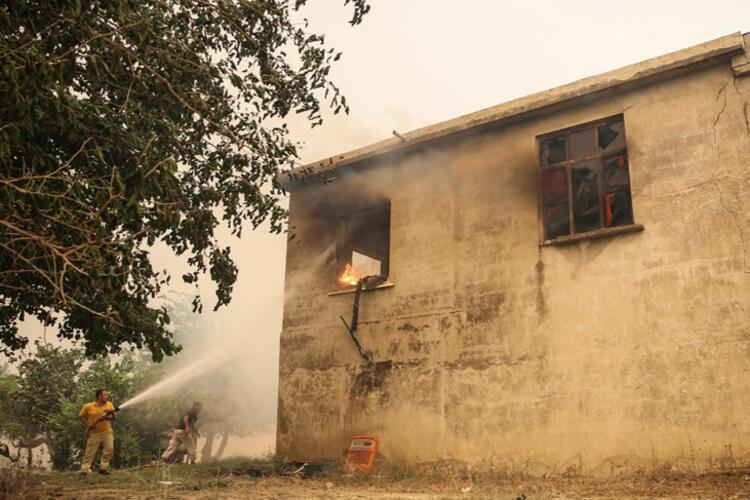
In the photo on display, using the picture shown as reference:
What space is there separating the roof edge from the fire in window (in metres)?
1.31

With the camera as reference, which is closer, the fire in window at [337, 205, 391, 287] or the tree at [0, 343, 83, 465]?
the fire in window at [337, 205, 391, 287]

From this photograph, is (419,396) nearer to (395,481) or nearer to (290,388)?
(395,481)

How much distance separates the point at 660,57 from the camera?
11.1 m

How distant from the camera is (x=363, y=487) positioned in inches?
429

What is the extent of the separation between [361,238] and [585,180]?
18.8 feet

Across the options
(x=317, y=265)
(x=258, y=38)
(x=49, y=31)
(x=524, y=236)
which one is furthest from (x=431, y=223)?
(x=49, y=31)

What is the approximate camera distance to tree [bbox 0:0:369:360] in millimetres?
6047

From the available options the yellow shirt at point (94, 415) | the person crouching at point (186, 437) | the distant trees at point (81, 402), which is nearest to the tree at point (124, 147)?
the yellow shirt at point (94, 415)

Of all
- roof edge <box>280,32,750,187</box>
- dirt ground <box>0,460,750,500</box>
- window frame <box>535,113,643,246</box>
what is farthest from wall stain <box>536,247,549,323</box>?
roof edge <box>280,32,750,187</box>

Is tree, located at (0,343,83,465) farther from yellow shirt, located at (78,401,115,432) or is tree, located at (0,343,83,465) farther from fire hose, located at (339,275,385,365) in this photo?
fire hose, located at (339,275,385,365)

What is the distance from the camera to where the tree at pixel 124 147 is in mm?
6047

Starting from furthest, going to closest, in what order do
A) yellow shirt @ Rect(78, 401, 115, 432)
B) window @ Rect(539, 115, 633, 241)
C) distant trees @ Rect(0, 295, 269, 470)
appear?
distant trees @ Rect(0, 295, 269, 470) → yellow shirt @ Rect(78, 401, 115, 432) → window @ Rect(539, 115, 633, 241)

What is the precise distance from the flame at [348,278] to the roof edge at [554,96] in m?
2.29

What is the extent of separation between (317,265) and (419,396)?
4156 mm
